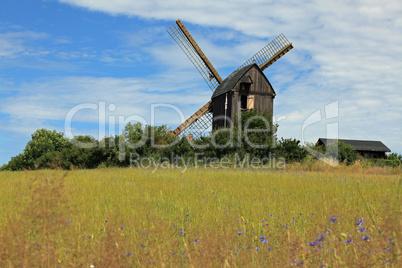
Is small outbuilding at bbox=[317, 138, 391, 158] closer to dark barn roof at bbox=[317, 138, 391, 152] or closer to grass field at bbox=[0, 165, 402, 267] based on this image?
dark barn roof at bbox=[317, 138, 391, 152]

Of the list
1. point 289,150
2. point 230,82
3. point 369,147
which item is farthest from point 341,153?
point 369,147

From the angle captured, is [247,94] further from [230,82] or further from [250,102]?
[230,82]

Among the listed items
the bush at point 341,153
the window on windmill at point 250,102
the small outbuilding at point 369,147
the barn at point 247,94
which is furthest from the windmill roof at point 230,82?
the small outbuilding at point 369,147

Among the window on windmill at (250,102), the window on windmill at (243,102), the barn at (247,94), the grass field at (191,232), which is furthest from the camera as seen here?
the window on windmill at (243,102)

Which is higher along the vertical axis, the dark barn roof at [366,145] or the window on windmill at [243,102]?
the window on windmill at [243,102]

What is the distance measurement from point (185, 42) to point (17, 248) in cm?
2717

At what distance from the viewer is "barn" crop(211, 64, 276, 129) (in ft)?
81.1

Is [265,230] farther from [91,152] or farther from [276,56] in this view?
[276,56]

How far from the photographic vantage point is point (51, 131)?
39594 mm

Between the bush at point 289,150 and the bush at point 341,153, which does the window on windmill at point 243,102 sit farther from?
the bush at point 341,153

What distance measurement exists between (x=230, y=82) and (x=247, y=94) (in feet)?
5.77

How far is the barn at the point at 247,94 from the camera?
81.1 ft

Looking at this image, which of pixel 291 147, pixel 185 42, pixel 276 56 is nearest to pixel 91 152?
pixel 185 42
